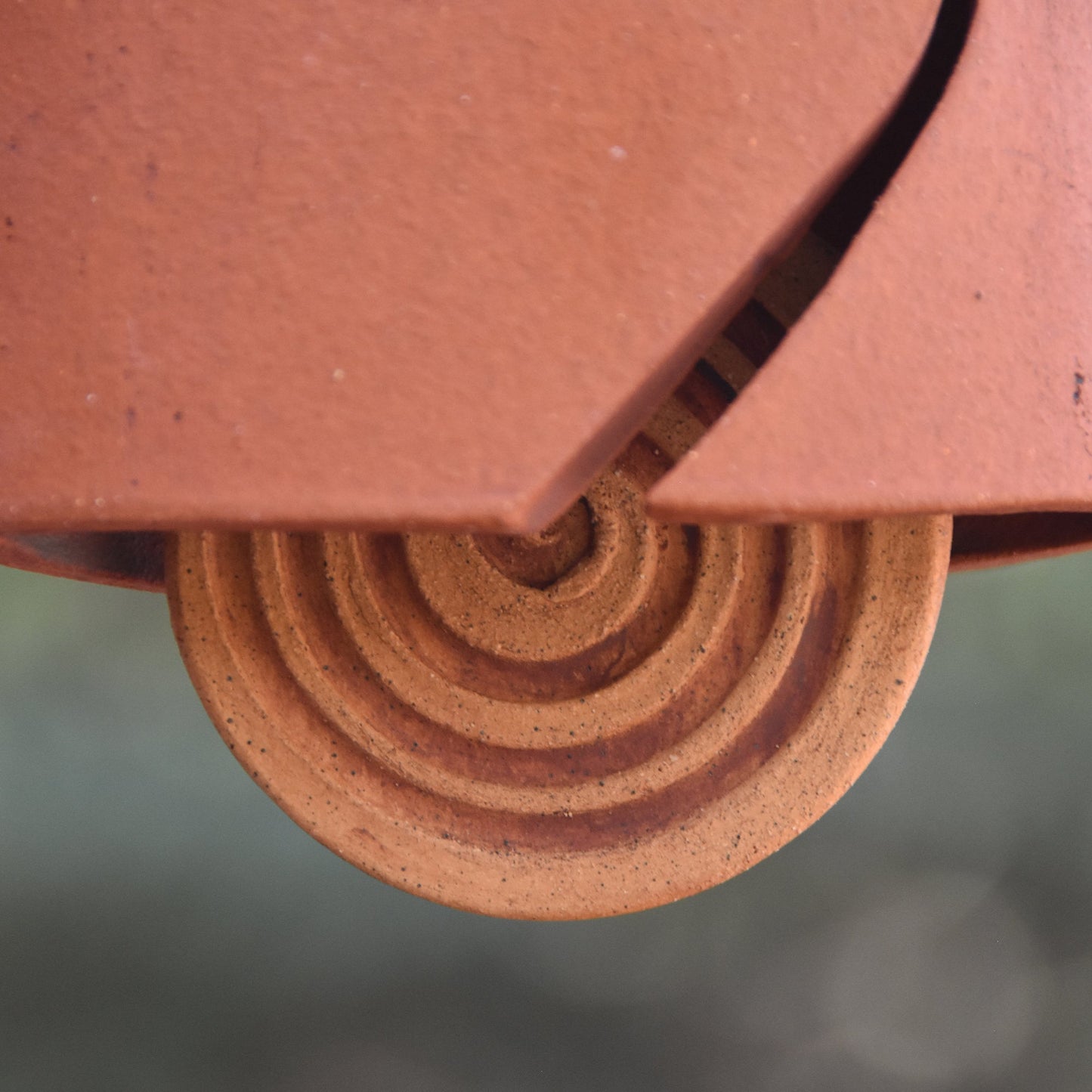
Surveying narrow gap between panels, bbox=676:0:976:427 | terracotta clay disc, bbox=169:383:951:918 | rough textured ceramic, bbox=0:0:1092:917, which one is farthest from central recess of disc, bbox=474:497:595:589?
rough textured ceramic, bbox=0:0:1092:917

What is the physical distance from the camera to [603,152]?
53cm

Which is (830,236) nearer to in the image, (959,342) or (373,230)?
(959,342)

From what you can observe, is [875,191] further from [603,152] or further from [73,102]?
[73,102]

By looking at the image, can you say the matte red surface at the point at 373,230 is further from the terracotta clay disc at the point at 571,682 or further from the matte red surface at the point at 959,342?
the terracotta clay disc at the point at 571,682

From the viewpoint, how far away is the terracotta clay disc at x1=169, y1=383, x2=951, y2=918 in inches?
30.0

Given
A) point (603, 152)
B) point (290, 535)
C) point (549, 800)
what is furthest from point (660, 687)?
point (603, 152)

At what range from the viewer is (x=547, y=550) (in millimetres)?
819

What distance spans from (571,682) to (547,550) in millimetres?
98

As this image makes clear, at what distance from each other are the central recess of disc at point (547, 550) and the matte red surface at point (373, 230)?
258 millimetres

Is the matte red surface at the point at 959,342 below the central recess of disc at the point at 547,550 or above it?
above

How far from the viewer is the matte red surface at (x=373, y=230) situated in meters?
0.51

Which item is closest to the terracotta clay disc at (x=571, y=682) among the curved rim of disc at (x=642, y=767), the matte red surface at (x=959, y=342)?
the curved rim of disc at (x=642, y=767)

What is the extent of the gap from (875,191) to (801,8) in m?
0.11

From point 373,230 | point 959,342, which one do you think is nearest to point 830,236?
point 959,342
